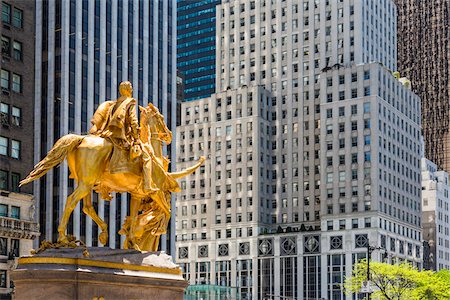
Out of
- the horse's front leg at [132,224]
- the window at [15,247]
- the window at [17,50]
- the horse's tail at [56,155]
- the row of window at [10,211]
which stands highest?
the window at [17,50]

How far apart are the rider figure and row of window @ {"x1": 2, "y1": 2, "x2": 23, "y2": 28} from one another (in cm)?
5378

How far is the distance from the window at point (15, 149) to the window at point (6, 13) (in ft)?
32.3

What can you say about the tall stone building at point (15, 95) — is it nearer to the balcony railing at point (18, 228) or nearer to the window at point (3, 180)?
the window at point (3, 180)

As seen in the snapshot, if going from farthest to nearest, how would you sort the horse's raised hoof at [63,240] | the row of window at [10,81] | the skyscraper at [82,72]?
the skyscraper at [82,72]
the row of window at [10,81]
the horse's raised hoof at [63,240]

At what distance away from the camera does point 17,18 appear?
3012 inches

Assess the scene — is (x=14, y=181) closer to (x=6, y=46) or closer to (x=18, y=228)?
(x=18, y=228)

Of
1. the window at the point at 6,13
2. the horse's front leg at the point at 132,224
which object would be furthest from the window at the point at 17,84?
the horse's front leg at the point at 132,224

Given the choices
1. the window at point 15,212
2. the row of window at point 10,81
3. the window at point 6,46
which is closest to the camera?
the window at point 15,212

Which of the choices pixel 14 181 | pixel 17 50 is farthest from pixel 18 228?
pixel 17 50

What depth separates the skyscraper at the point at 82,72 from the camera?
98.9 meters

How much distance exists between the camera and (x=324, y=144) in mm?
159375

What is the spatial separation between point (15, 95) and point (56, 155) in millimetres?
54071

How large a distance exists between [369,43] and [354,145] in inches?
837

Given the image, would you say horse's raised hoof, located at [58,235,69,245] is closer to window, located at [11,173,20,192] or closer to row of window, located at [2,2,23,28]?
window, located at [11,173,20,192]
